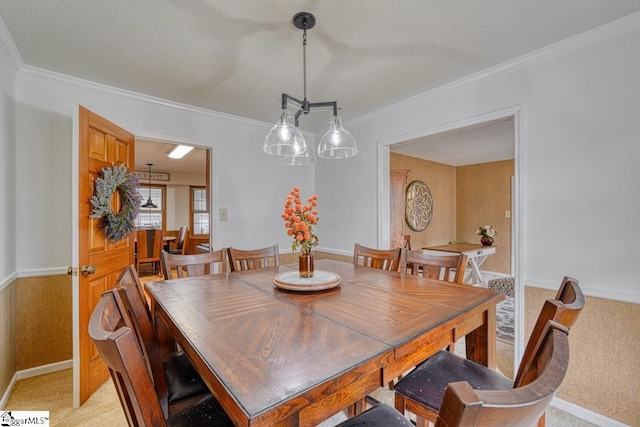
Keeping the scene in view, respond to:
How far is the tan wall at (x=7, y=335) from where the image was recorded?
191cm

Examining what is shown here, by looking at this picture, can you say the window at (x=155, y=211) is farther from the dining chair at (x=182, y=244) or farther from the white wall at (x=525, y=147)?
the white wall at (x=525, y=147)

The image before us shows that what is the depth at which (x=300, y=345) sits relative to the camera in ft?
3.04

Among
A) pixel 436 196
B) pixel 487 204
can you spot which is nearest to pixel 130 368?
pixel 436 196

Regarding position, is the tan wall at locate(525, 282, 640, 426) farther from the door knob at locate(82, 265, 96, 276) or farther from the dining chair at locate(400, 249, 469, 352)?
the door knob at locate(82, 265, 96, 276)

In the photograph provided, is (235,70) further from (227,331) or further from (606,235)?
(606,235)

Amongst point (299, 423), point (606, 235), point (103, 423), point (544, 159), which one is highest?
point (544, 159)

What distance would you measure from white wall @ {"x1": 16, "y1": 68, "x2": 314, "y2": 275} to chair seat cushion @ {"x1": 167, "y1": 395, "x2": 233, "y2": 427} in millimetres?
2068

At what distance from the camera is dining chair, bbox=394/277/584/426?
0.93 metres

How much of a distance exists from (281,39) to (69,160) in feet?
6.56

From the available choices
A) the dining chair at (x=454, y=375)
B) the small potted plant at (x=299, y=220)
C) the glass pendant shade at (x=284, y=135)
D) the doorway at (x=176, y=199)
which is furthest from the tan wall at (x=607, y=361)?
the doorway at (x=176, y=199)

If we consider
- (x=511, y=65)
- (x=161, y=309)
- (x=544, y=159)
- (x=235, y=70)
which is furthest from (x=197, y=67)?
(x=544, y=159)

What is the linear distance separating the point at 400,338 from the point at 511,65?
220 centimetres

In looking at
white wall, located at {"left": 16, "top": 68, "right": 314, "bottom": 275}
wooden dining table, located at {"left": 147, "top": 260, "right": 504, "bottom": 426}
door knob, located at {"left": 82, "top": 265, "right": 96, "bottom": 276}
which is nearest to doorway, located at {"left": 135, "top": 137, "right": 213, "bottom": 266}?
white wall, located at {"left": 16, "top": 68, "right": 314, "bottom": 275}

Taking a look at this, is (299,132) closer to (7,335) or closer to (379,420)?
(379,420)
